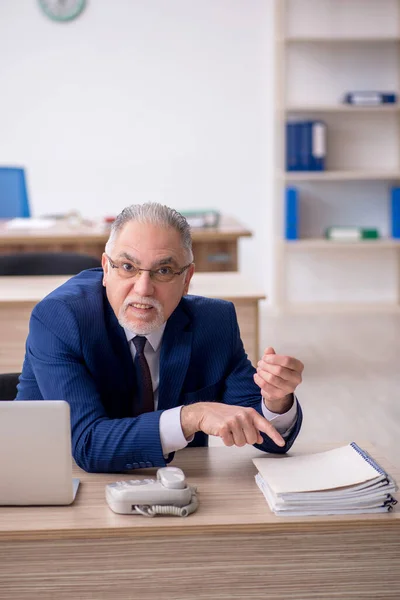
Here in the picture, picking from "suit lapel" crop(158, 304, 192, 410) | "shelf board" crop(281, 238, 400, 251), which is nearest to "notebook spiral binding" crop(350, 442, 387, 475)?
"suit lapel" crop(158, 304, 192, 410)

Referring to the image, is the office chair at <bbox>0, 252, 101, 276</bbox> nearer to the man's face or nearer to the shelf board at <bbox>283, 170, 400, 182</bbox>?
the man's face

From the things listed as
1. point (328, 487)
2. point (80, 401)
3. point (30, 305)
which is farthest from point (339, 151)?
point (328, 487)

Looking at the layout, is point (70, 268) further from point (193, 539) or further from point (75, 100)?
point (75, 100)

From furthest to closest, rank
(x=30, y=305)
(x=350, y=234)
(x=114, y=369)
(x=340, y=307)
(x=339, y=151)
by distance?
(x=340, y=307), (x=339, y=151), (x=350, y=234), (x=30, y=305), (x=114, y=369)

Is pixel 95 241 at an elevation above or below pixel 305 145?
below

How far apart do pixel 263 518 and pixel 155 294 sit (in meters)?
0.56

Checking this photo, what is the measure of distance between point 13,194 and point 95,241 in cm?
108

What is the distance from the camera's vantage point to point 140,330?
6.06ft

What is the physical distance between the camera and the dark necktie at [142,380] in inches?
75.1

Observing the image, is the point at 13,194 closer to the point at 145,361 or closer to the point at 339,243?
the point at 339,243

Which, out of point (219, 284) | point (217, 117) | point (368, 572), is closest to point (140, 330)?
point (368, 572)

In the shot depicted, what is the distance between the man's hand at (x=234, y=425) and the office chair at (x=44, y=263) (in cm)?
221

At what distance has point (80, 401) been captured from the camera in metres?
1.78

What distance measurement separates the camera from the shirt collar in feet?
6.27
